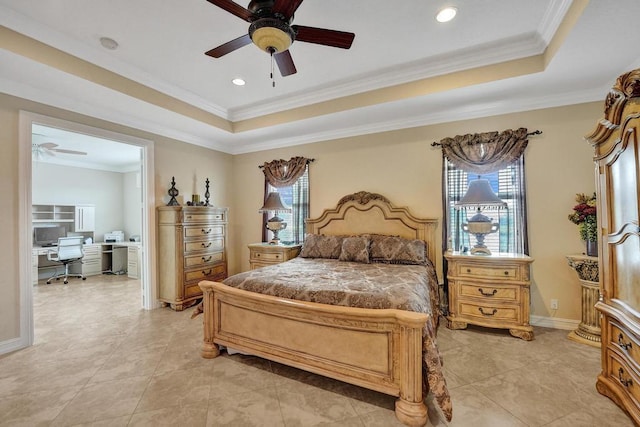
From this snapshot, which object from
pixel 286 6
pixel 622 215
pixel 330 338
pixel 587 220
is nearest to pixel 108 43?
pixel 286 6

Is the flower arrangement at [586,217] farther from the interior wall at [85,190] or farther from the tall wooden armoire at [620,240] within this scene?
the interior wall at [85,190]

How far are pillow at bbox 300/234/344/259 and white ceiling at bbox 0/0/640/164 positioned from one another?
1643 millimetres

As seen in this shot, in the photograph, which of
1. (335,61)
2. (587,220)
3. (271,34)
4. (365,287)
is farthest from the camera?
(335,61)

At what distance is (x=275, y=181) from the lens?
4.66m

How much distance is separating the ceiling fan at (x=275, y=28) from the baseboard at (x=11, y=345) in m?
3.40

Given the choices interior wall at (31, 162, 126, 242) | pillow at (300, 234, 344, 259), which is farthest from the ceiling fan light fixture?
interior wall at (31, 162, 126, 242)

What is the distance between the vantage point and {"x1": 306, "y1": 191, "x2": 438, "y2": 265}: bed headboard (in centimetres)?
354

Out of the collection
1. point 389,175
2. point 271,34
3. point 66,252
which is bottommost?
point 66,252

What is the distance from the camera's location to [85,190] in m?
6.62

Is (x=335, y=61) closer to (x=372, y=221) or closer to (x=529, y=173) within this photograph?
(x=372, y=221)

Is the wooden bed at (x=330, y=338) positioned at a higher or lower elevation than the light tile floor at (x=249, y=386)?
higher

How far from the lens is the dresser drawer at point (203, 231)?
3869mm

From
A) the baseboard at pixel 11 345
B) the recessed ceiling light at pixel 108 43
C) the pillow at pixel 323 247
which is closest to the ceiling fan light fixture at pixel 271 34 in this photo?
the recessed ceiling light at pixel 108 43

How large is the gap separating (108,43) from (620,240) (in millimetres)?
4265
